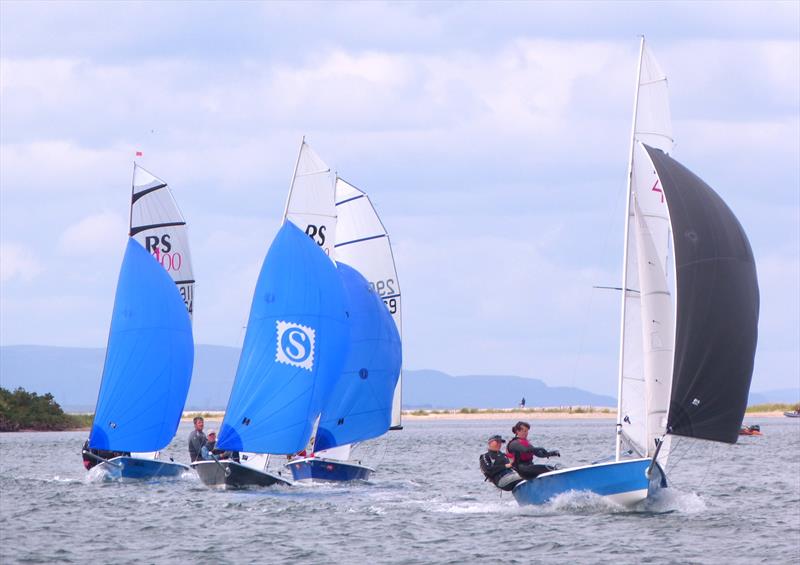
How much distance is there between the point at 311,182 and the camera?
39.6 metres

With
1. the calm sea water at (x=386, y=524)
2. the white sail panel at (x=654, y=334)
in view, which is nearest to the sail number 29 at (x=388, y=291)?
the calm sea water at (x=386, y=524)

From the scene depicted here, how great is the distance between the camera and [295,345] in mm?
36938

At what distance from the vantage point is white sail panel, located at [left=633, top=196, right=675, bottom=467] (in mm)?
31094

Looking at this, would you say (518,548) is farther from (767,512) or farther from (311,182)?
(311,182)

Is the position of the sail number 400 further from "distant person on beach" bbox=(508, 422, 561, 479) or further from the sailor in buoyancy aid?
"distant person on beach" bbox=(508, 422, 561, 479)

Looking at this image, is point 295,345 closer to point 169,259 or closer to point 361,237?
point 361,237

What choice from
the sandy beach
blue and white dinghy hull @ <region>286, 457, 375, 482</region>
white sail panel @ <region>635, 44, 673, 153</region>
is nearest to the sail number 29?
blue and white dinghy hull @ <region>286, 457, 375, 482</region>

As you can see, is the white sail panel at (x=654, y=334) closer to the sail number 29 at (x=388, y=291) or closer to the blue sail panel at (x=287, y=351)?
the blue sail panel at (x=287, y=351)

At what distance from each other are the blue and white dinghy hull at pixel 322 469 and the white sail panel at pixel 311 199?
17.7 feet

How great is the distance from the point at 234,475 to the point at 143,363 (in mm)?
6571

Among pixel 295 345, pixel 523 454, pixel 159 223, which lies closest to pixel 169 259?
pixel 159 223

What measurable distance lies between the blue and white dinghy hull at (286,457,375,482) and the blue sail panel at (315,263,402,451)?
68 cm

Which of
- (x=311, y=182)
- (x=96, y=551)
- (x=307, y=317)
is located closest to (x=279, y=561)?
(x=96, y=551)

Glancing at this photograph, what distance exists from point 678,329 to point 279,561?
937cm
